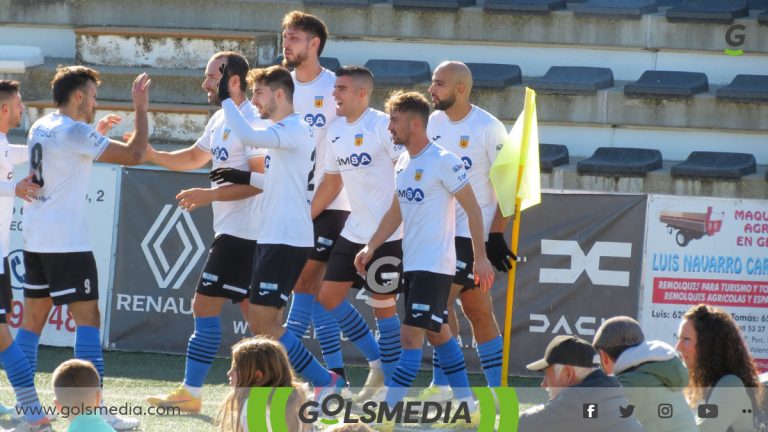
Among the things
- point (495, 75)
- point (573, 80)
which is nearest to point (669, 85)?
point (573, 80)

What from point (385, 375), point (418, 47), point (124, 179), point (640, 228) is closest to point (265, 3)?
point (418, 47)

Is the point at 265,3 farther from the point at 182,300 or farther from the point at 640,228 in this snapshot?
the point at 640,228

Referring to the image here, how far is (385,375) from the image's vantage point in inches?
314

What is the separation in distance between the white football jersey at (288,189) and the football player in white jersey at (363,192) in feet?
1.63

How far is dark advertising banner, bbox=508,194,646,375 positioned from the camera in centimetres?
952

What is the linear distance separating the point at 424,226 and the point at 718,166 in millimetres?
5493

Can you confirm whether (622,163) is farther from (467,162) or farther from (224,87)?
(224,87)

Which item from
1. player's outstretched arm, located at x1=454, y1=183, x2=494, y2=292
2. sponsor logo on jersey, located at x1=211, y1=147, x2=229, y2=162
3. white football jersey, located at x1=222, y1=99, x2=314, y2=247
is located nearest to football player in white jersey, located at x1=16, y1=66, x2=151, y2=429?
sponsor logo on jersey, located at x1=211, y1=147, x2=229, y2=162

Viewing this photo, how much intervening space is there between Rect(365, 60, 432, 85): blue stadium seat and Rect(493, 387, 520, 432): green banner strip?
5.22 meters

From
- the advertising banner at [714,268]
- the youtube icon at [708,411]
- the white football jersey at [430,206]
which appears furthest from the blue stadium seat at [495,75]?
the youtube icon at [708,411]

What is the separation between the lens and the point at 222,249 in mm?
7551

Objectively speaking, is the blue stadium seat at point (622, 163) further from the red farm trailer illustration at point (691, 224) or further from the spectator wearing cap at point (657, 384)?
the spectator wearing cap at point (657, 384)

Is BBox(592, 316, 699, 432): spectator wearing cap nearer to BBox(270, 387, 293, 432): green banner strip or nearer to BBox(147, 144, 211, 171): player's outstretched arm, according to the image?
BBox(270, 387, 293, 432): green banner strip

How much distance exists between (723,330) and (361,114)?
125 inches
